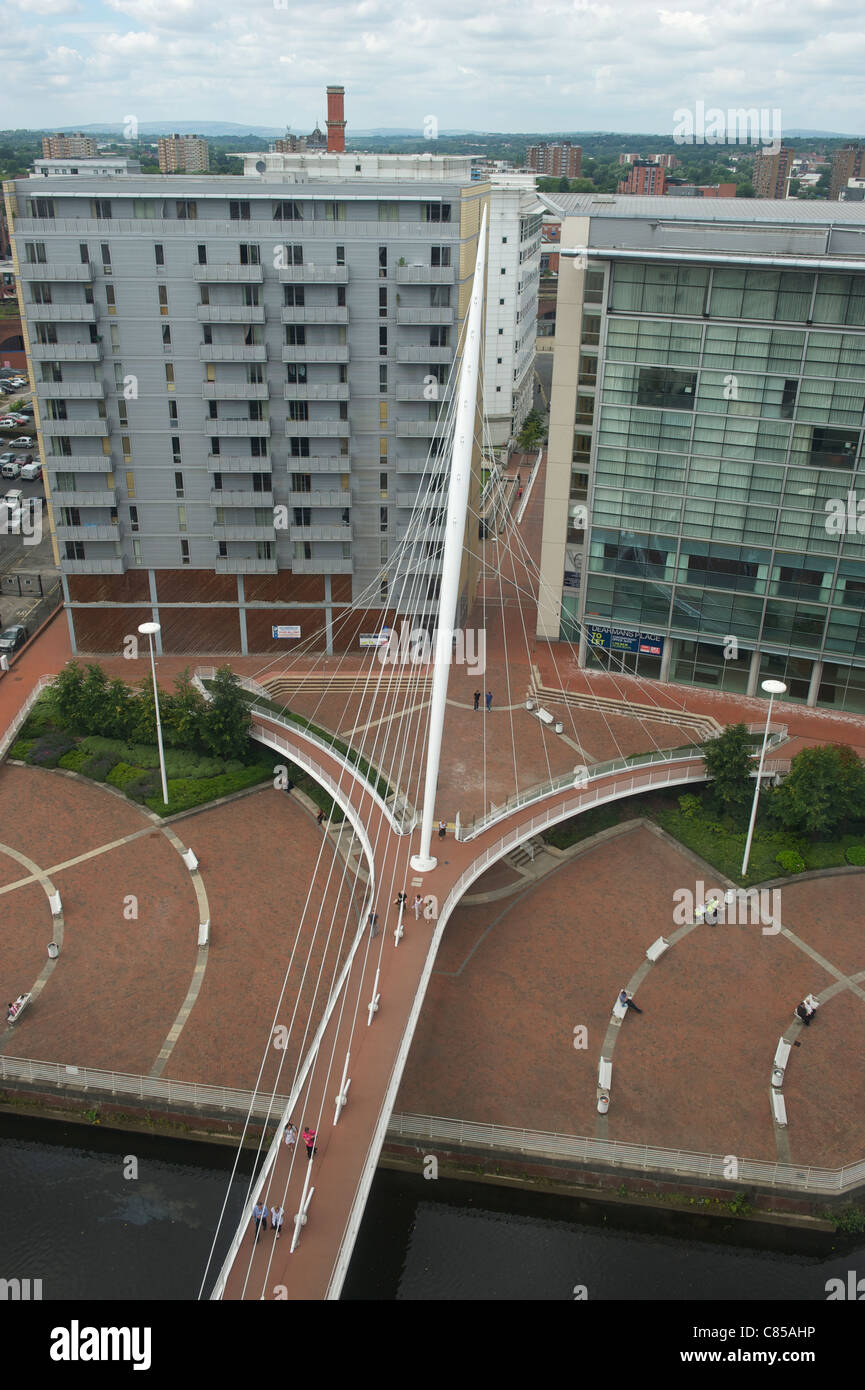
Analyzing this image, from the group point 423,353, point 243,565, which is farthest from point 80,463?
point 423,353

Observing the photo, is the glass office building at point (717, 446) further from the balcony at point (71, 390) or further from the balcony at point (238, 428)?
the balcony at point (71, 390)

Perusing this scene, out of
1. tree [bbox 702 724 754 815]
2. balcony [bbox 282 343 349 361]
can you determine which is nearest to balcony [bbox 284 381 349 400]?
balcony [bbox 282 343 349 361]

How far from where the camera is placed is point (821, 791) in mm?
43312

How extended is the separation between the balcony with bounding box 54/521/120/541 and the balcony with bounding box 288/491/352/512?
31.1 feet

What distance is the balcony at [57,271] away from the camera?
169 ft

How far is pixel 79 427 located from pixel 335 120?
2797cm

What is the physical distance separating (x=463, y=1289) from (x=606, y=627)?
111 ft

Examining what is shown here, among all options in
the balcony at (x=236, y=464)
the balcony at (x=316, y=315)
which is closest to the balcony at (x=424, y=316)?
the balcony at (x=316, y=315)

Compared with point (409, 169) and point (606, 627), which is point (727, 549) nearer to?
point (606, 627)

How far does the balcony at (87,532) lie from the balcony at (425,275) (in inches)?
755

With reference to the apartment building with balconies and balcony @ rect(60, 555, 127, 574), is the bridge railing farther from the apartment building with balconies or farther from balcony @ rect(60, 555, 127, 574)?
balcony @ rect(60, 555, 127, 574)

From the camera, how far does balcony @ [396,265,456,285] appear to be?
171ft

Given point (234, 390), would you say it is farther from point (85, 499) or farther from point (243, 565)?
point (85, 499)
